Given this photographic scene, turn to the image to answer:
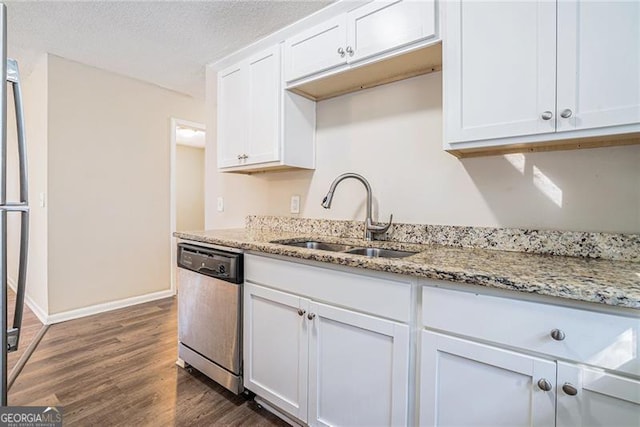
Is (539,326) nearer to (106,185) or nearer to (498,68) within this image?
(498,68)

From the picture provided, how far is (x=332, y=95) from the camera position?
2.09 m

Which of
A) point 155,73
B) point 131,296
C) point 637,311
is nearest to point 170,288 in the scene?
point 131,296

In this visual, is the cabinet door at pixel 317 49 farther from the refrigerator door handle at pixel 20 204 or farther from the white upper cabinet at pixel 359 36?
the refrigerator door handle at pixel 20 204

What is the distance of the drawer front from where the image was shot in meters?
1.15

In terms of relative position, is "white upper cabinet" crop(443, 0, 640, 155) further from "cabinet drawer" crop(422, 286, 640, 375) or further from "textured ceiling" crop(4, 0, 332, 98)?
"textured ceiling" crop(4, 0, 332, 98)

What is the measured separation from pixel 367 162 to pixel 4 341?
1.77m

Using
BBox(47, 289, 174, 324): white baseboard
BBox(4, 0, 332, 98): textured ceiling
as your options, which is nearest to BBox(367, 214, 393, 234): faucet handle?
BBox(4, 0, 332, 98): textured ceiling

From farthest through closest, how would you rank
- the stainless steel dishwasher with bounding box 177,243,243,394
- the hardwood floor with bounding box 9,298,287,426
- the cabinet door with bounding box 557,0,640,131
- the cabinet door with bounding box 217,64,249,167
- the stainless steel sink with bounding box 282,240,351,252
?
the cabinet door with bounding box 217,64,249,167 < the stainless steel sink with bounding box 282,240,351,252 < the stainless steel dishwasher with bounding box 177,243,243,394 < the hardwood floor with bounding box 9,298,287,426 < the cabinet door with bounding box 557,0,640,131

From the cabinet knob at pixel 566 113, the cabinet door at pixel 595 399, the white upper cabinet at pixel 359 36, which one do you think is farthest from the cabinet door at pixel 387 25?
the cabinet door at pixel 595 399

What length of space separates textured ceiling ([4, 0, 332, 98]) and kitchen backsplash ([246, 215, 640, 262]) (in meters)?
1.37

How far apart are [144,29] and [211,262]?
1.72 m

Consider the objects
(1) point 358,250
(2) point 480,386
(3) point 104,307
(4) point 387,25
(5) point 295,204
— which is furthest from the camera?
(3) point 104,307

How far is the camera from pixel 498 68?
1.22m

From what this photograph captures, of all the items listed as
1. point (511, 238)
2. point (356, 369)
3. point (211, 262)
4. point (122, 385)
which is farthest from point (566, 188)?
point (122, 385)
